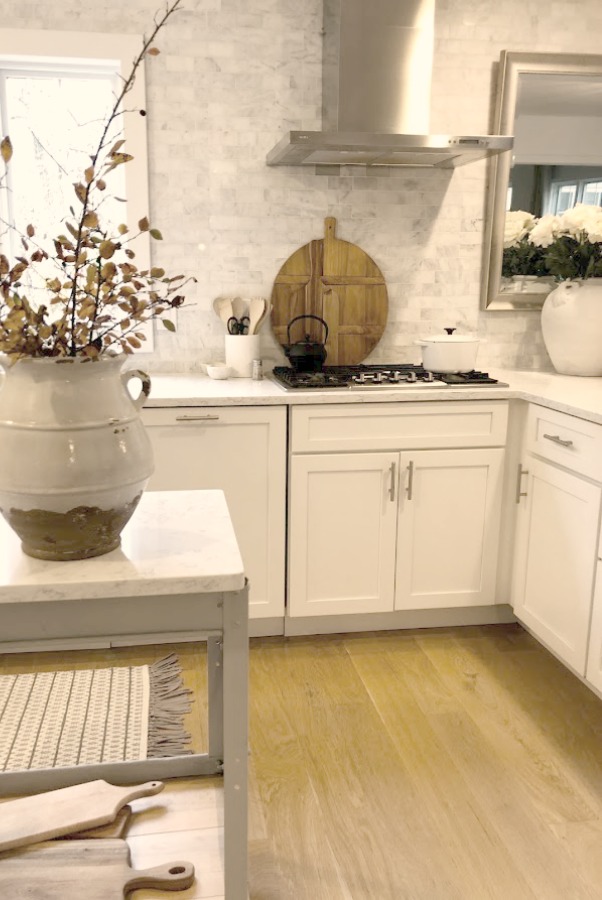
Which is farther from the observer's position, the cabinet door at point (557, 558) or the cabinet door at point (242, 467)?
the cabinet door at point (242, 467)

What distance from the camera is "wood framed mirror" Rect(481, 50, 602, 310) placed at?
11.2 ft

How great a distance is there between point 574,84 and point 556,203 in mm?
496

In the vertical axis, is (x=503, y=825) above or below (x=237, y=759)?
below

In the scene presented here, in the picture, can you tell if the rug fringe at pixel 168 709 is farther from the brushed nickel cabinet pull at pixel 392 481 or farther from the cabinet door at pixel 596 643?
the cabinet door at pixel 596 643

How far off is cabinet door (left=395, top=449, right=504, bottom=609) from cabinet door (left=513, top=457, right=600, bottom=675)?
0.12 m

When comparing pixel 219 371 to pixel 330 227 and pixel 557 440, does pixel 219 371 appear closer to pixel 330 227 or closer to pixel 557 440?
pixel 330 227

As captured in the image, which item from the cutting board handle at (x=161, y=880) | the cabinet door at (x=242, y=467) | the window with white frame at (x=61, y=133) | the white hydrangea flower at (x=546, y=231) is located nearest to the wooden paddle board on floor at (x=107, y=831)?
the cutting board handle at (x=161, y=880)

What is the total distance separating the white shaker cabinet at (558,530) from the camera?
8.36 feet

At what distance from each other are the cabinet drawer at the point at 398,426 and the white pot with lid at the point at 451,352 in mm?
269

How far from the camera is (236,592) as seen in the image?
4.09ft

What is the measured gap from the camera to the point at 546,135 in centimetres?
344

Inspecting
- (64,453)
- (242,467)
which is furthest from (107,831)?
(242,467)

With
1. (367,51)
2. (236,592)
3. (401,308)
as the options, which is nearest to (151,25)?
(367,51)

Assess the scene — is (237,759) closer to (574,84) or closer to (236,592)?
(236,592)
